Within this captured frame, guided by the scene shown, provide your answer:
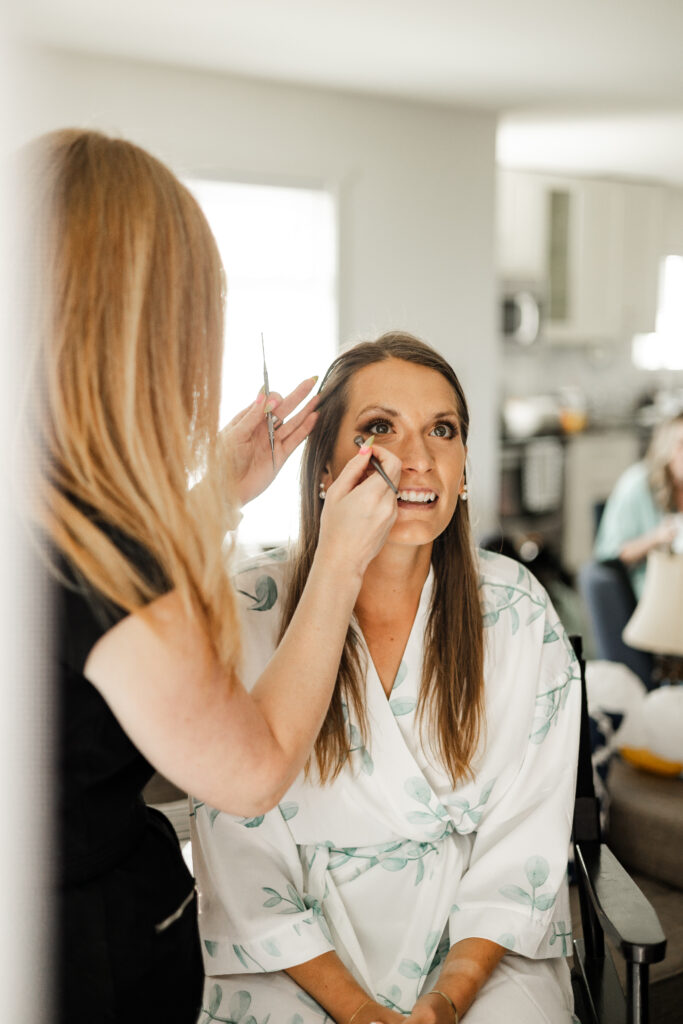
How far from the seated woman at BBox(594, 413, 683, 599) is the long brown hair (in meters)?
1.90

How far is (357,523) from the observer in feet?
3.49

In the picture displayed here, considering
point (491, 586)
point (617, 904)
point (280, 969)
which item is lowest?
point (280, 969)

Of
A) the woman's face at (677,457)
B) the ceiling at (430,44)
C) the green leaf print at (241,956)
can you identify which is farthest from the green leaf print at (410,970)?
the ceiling at (430,44)

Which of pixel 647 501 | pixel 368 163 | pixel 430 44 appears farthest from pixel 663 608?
pixel 368 163

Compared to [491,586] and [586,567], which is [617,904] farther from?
[586,567]

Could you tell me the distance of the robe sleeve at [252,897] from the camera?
4.17 ft

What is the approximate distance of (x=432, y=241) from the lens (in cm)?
490

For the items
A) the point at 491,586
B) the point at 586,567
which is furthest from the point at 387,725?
the point at 586,567

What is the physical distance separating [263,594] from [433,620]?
0.26 metres

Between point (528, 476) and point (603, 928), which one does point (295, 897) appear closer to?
point (603, 928)

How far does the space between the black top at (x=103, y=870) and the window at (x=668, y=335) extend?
7.43 metres

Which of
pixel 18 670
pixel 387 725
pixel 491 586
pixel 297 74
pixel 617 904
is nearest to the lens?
pixel 18 670

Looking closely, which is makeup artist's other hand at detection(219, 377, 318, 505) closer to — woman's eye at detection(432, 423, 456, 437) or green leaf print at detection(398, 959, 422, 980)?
woman's eye at detection(432, 423, 456, 437)

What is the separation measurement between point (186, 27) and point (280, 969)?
3.27 meters
